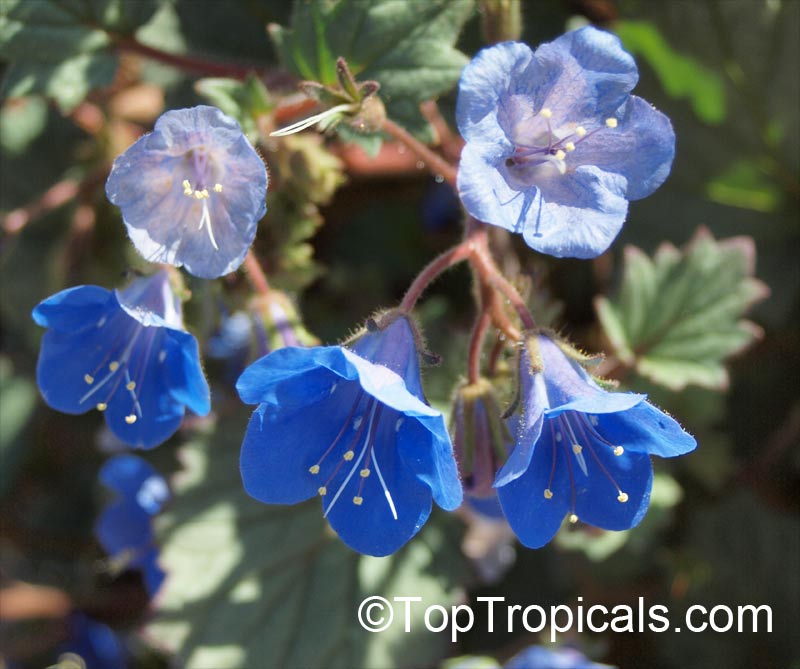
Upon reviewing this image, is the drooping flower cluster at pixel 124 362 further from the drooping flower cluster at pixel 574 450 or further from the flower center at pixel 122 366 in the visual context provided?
the drooping flower cluster at pixel 574 450

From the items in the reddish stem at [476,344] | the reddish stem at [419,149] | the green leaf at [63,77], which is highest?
the green leaf at [63,77]

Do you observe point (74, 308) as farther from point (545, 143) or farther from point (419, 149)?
point (545, 143)

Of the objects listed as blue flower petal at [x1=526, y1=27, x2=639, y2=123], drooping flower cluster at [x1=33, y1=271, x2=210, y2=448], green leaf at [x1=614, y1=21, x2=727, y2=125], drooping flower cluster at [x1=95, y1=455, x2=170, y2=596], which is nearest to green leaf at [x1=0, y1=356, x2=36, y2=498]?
drooping flower cluster at [x1=95, y1=455, x2=170, y2=596]

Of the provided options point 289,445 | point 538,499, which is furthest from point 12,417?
point 538,499

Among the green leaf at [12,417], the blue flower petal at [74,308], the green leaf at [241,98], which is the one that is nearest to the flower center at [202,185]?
the green leaf at [241,98]

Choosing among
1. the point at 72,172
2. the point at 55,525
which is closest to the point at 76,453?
the point at 55,525

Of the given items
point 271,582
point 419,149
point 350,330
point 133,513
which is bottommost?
point 133,513

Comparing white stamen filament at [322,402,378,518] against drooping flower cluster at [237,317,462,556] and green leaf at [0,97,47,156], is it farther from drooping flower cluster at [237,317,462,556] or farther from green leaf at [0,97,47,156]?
green leaf at [0,97,47,156]
